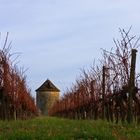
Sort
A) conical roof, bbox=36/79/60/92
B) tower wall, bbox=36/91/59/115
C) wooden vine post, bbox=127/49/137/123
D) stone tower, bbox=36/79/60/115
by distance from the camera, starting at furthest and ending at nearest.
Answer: conical roof, bbox=36/79/60/92 < stone tower, bbox=36/79/60/115 < tower wall, bbox=36/91/59/115 < wooden vine post, bbox=127/49/137/123

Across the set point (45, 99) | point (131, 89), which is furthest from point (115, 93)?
point (45, 99)

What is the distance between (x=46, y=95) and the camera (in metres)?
136

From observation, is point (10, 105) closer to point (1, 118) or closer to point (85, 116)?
point (1, 118)

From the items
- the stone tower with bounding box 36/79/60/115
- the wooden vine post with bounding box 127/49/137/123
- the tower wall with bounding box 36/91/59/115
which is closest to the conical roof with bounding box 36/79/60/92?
the stone tower with bounding box 36/79/60/115

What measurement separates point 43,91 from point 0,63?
378 ft

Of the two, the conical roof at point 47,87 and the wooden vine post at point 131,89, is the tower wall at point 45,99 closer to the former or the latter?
the conical roof at point 47,87

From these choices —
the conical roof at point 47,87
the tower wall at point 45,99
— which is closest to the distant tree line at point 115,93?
the tower wall at point 45,99

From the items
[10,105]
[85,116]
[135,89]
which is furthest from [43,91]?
[135,89]

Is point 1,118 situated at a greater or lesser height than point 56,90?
lesser

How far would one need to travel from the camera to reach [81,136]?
1120 centimetres

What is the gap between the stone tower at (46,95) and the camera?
12731cm

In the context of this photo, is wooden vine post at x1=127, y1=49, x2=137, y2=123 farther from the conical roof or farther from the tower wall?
the conical roof

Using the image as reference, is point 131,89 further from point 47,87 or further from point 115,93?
point 47,87

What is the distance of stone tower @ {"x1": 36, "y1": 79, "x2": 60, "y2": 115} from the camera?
127312 millimetres
